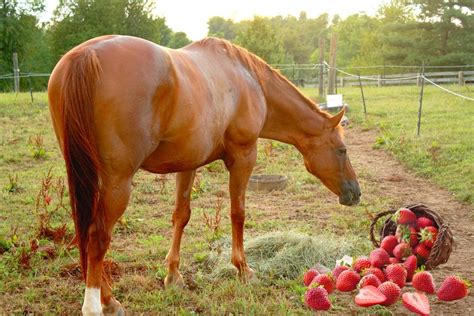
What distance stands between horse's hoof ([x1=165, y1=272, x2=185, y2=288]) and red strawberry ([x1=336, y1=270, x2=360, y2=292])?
1148 millimetres

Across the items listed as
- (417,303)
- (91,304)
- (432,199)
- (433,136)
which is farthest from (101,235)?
(433,136)

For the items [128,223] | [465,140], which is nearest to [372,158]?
[465,140]

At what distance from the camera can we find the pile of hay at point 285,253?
403cm

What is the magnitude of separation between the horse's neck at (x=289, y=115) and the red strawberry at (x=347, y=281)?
1.50 meters

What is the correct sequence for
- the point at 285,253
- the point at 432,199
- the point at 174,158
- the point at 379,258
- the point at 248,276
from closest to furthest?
the point at 174,158 < the point at 379,258 < the point at 248,276 < the point at 285,253 < the point at 432,199

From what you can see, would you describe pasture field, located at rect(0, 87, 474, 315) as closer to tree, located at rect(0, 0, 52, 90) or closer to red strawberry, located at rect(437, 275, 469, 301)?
red strawberry, located at rect(437, 275, 469, 301)

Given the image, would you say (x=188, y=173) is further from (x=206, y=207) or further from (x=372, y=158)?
(x=372, y=158)

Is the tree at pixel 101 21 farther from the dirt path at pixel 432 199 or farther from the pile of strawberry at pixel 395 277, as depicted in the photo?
the pile of strawberry at pixel 395 277

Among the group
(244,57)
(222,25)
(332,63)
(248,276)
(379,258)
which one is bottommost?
(248,276)

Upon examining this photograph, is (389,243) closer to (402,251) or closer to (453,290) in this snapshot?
(402,251)

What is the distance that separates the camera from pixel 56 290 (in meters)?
3.53

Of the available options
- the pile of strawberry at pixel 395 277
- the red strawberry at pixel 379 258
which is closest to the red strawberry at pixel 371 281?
the pile of strawberry at pixel 395 277

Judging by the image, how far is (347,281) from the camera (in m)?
3.38

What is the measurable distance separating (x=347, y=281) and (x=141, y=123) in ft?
5.70
